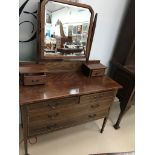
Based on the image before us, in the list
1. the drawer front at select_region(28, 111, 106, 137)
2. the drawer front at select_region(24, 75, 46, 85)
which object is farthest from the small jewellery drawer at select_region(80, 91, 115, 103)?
the drawer front at select_region(24, 75, 46, 85)

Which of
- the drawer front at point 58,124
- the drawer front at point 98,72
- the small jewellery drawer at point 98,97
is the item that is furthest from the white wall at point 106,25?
the drawer front at point 58,124

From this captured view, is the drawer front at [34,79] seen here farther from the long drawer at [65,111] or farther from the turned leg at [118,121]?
the turned leg at [118,121]

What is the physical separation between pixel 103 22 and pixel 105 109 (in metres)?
0.99

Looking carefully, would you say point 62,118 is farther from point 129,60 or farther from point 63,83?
point 129,60

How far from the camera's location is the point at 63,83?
1358 millimetres

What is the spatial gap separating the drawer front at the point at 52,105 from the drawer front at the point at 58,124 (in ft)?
0.56

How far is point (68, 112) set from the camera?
1.37 m

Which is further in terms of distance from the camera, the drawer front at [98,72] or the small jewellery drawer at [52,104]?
the drawer front at [98,72]

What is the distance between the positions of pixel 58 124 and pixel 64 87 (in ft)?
1.21

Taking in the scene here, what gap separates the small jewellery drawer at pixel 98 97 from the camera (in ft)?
4.50

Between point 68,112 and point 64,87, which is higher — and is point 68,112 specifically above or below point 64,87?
below

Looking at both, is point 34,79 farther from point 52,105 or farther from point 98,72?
point 98,72

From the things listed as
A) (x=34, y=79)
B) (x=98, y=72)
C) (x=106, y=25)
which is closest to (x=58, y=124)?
(x=34, y=79)
